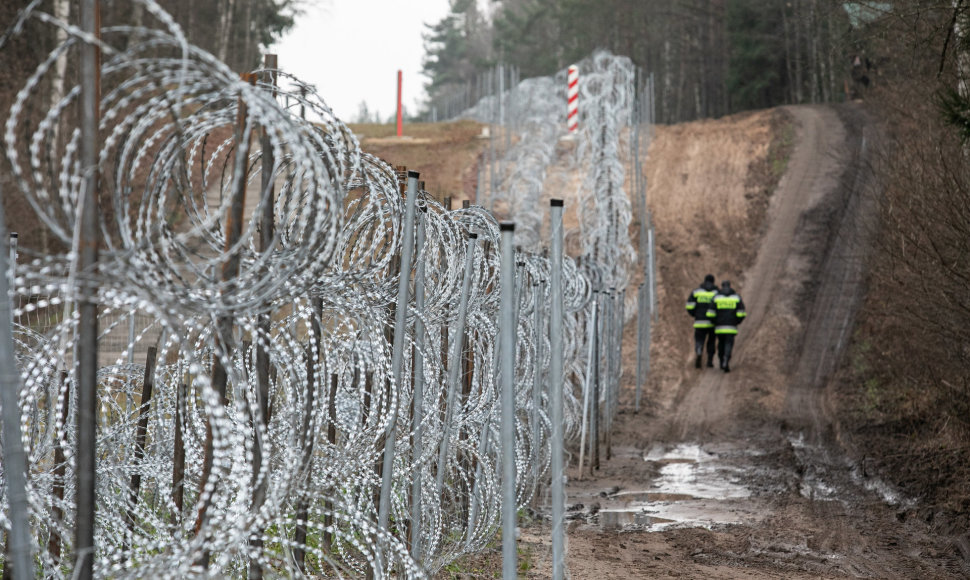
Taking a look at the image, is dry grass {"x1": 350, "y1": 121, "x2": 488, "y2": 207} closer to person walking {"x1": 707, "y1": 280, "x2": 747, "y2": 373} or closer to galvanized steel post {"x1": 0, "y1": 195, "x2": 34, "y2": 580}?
person walking {"x1": 707, "y1": 280, "x2": 747, "y2": 373}

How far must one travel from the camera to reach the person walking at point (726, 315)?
18.2m

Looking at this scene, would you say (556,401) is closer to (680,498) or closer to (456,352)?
(456,352)

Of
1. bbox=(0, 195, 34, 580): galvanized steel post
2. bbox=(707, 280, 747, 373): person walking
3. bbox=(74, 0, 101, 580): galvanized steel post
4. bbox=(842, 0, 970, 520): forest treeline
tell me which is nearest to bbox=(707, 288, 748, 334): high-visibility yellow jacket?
bbox=(707, 280, 747, 373): person walking

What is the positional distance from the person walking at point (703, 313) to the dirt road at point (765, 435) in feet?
1.50

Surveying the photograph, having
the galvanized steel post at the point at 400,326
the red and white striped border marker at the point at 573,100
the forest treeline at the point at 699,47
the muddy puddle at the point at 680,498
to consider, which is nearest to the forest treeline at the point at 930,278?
the muddy puddle at the point at 680,498

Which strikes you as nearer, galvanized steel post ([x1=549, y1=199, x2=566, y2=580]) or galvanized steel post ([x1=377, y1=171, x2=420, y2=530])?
galvanized steel post ([x1=549, y1=199, x2=566, y2=580])

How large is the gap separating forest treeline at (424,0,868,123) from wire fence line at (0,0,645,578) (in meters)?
26.3

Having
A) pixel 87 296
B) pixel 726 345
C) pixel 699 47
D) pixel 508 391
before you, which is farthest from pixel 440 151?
pixel 87 296

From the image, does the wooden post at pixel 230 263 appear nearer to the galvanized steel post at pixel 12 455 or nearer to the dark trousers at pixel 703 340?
the galvanized steel post at pixel 12 455

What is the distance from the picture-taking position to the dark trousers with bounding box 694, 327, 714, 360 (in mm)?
19047

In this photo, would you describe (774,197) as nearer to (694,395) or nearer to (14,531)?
(694,395)

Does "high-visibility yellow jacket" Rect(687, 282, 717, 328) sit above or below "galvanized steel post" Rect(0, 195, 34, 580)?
below

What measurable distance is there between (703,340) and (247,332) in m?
15.1

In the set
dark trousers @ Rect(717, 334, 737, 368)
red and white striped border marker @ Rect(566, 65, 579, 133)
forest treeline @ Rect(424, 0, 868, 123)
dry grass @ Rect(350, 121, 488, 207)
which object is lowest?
dark trousers @ Rect(717, 334, 737, 368)
